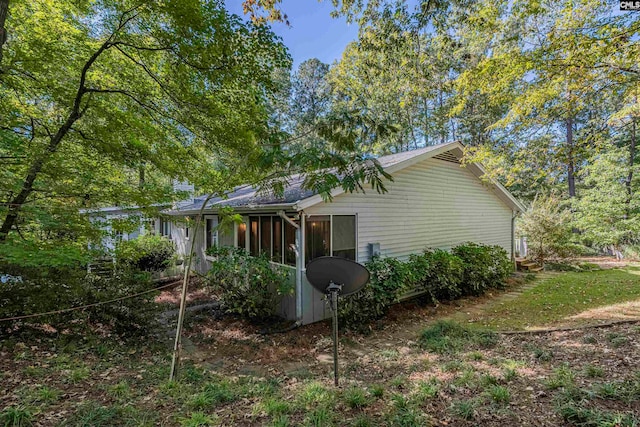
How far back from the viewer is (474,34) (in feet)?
20.5

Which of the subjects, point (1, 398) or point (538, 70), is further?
point (538, 70)

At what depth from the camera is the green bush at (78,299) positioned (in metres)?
4.69

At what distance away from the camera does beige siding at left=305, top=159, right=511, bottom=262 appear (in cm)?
760

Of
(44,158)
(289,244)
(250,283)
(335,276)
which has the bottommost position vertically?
(250,283)

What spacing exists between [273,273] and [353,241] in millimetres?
2201

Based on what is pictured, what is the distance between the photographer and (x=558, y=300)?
26.5ft

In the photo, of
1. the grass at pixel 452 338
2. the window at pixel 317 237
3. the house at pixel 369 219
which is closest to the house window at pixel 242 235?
the house at pixel 369 219

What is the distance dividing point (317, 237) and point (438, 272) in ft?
12.0

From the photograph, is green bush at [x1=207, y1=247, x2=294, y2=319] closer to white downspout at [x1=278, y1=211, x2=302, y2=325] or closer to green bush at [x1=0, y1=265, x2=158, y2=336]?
white downspout at [x1=278, y1=211, x2=302, y2=325]

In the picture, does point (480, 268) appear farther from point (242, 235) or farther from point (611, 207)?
point (611, 207)

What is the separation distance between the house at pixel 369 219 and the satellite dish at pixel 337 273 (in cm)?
216

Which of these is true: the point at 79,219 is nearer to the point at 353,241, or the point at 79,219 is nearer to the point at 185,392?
the point at 185,392

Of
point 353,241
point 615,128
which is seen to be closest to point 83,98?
point 353,241

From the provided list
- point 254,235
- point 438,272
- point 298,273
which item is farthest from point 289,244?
point 438,272
